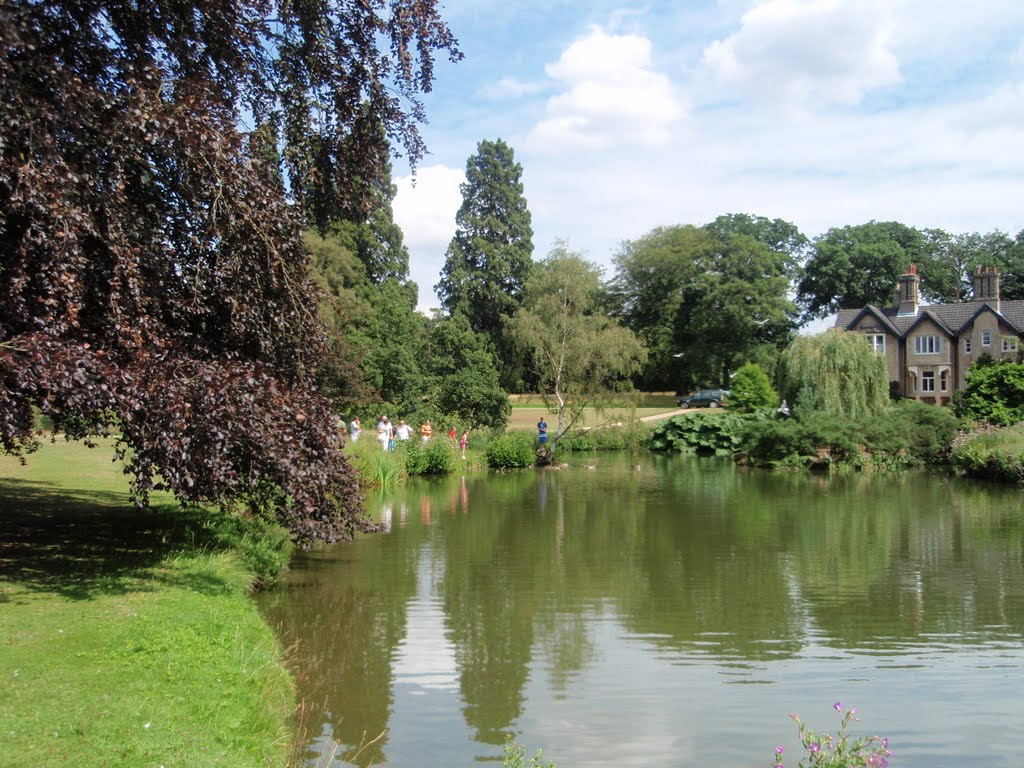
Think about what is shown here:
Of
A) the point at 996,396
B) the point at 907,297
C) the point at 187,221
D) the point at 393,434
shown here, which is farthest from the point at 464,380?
the point at 907,297

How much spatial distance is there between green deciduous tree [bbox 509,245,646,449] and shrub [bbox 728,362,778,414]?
13856 mm

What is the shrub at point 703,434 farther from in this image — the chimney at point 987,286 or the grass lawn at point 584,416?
the chimney at point 987,286

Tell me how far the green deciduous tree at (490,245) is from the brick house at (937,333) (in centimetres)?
2205

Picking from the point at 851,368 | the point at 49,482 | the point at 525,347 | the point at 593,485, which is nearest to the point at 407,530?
the point at 49,482

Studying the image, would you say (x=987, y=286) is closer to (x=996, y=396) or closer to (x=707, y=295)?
(x=707, y=295)

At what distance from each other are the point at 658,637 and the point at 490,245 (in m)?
42.1

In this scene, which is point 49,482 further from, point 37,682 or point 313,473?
point 37,682

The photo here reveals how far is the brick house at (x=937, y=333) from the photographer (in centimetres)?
5372

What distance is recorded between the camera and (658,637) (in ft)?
33.8

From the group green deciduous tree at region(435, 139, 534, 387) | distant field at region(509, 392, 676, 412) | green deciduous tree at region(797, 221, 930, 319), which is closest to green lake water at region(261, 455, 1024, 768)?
green deciduous tree at region(435, 139, 534, 387)

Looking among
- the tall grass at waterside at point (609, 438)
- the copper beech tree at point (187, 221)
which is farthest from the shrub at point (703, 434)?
the copper beech tree at point (187, 221)

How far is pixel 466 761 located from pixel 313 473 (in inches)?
158

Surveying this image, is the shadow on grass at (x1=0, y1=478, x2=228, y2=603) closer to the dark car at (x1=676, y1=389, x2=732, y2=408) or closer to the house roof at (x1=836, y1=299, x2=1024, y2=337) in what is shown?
the house roof at (x1=836, y1=299, x2=1024, y2=337)

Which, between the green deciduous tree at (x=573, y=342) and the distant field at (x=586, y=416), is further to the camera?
the distant field at (x=586, y=416)
